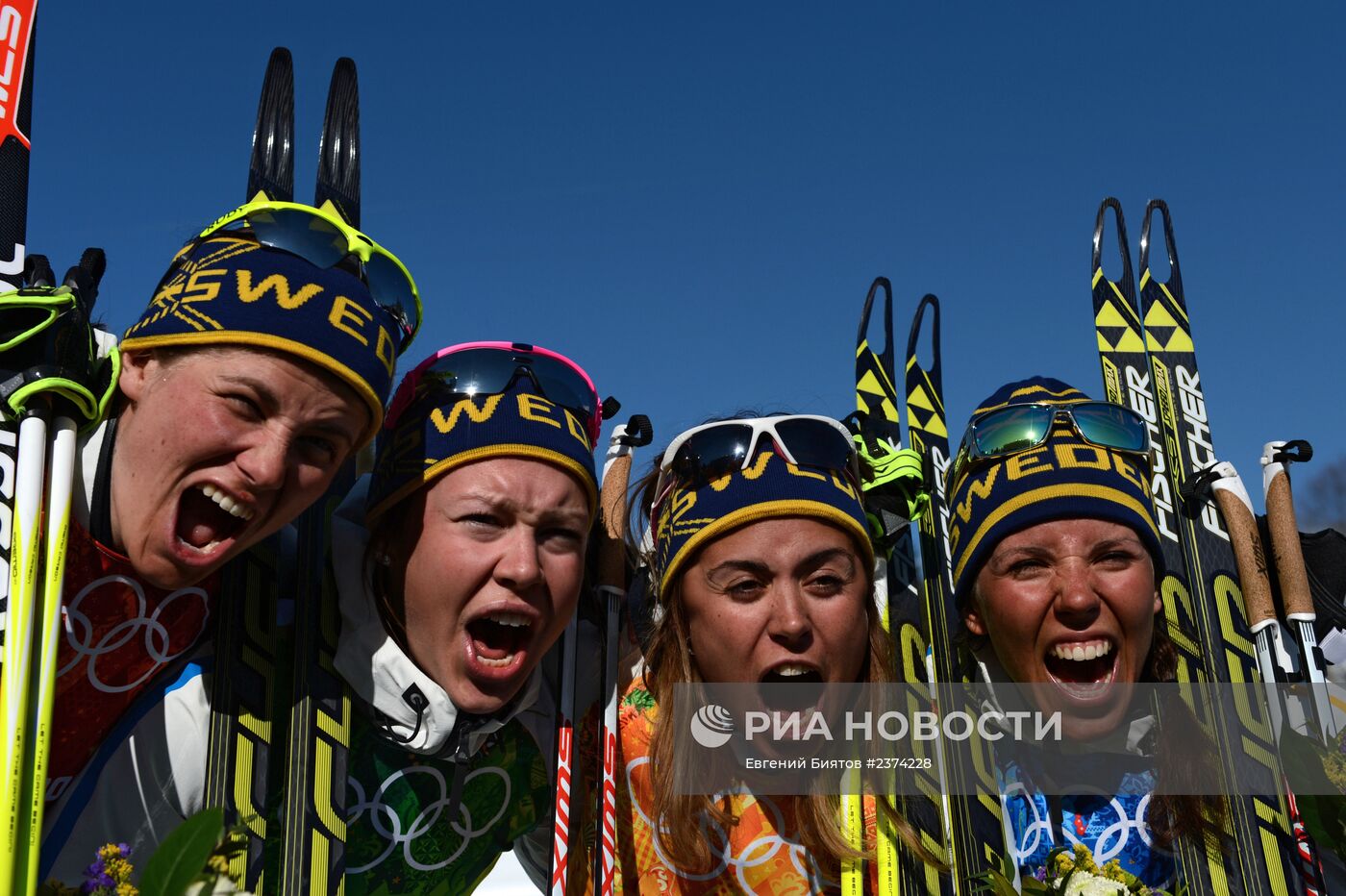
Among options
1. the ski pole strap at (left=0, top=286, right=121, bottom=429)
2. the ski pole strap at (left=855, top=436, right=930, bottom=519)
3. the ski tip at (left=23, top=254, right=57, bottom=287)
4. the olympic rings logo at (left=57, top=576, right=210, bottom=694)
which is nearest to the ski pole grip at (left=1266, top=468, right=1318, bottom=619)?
the ski pole strap at (left=855, top=436, right=930, bottom=519)

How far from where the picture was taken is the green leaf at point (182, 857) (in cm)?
226

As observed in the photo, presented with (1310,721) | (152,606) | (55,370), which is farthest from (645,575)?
(1310,721)

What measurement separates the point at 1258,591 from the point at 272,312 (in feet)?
12.3

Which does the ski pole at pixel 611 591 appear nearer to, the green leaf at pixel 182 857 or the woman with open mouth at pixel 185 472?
the woman with open mouth at pixel 185 472

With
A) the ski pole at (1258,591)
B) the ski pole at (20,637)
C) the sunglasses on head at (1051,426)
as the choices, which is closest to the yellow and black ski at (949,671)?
the sunglasses on head at (1051,426)

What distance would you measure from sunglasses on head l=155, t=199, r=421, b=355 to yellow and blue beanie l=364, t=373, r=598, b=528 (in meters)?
0.25

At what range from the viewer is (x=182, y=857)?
90.4 inches

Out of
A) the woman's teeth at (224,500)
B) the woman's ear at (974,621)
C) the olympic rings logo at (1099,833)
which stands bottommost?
the olympic rings logo at (1099,833)

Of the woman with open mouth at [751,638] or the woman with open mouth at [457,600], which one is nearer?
the woman with open mouth at [457,600]

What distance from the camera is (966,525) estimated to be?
4.71m

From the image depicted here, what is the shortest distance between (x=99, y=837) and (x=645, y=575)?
2.00 metres

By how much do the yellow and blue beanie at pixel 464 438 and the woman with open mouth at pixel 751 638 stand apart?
47 cm

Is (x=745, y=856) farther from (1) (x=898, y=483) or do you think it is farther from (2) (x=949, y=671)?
(1) (x=898, y=483)

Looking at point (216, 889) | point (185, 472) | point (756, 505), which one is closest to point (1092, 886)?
point (756, 505)
